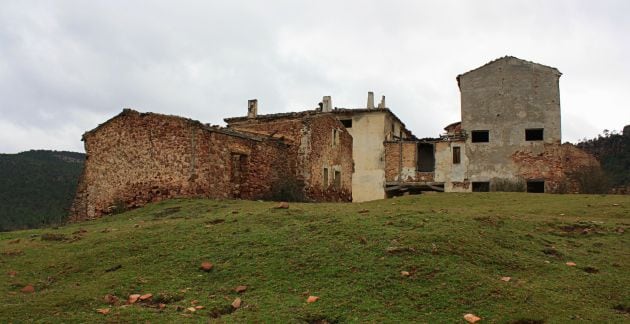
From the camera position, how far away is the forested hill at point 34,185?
33.9m

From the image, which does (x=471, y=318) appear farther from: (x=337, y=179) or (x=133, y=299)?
(x=337, y=179)

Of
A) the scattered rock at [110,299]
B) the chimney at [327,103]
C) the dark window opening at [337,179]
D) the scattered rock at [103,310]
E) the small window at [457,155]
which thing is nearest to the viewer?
the scattered rock at [103,310]

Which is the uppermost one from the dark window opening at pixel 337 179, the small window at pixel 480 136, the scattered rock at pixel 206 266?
the small window at pixel 480 136

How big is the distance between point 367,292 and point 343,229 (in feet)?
10.4

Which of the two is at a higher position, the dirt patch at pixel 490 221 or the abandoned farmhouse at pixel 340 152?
the abandoned farmhouse at pixel 340 152

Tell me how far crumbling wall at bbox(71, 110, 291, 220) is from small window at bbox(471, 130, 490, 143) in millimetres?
18717

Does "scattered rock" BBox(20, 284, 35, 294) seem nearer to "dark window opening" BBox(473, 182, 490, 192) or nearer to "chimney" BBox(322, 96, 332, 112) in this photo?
"dark window opening" BBox(473, 182, 490, 192)

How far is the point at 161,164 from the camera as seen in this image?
20.8 metres

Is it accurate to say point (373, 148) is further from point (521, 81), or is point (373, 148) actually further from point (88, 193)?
point (88, 193)

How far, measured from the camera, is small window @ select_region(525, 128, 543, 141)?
120 ft

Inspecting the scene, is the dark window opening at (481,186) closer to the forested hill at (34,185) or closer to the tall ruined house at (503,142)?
the tall ruined house at (503,142)

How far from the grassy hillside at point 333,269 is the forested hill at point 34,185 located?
67.3ft

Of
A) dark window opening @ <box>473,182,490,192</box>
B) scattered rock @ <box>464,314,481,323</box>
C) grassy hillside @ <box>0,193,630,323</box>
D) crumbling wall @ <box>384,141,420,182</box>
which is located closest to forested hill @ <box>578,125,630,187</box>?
dark window opening @ <box>473,182,490,192</box>

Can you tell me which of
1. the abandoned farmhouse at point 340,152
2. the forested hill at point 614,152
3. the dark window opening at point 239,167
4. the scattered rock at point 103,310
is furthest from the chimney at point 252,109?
the scattered rock at point 103,310
